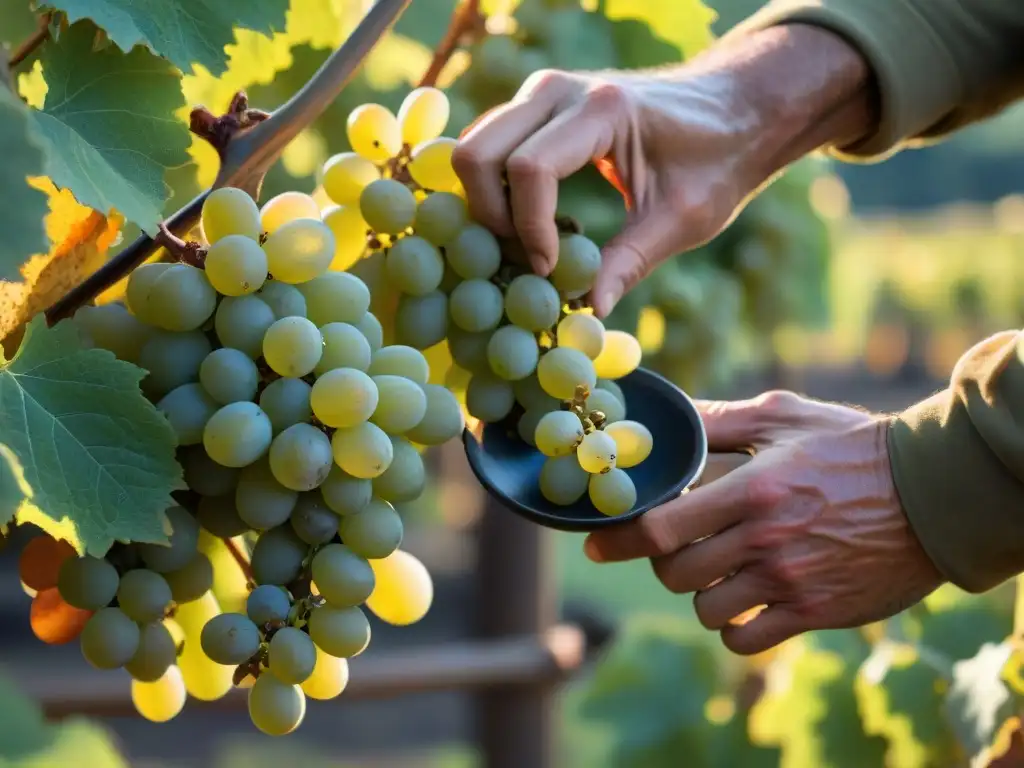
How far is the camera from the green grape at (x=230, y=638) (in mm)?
511

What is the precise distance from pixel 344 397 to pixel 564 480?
0.17 m

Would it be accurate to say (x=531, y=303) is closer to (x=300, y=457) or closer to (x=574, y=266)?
(x=574, y=266)

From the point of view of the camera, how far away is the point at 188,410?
51 cm

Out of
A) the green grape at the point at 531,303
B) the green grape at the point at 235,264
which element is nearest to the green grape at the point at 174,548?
the green grape at the point at 235,264

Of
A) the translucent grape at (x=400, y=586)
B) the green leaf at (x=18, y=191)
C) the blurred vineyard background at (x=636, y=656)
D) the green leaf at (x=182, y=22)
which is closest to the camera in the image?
the green leaf at (x=18, y=191)

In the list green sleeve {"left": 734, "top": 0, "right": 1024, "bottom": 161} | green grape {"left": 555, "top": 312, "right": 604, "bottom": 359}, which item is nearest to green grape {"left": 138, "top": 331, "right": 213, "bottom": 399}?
green grape {"left": 555, "top": 312, "right": 604, "bottom": 359}

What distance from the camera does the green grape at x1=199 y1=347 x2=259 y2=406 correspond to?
506 millimetres

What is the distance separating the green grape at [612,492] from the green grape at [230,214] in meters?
0.23

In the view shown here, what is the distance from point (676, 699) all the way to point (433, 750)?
186 cm

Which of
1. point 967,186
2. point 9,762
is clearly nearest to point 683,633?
point 9,762

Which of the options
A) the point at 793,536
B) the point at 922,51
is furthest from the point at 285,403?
the point at 922,51

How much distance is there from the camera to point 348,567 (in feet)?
1.73

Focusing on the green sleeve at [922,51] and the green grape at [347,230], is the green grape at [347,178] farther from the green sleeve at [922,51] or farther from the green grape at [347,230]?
the green sleeve at [922,51]

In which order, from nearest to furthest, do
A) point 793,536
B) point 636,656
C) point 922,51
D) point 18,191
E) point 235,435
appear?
point 18,191 < point 235,435 < point 793,536 < point 922,51 < point 636,656
